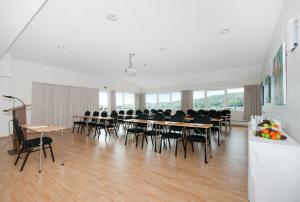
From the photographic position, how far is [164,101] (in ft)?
38.1

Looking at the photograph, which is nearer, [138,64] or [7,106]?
[7,106]

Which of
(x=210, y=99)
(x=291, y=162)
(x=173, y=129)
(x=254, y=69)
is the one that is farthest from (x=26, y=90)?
(x=254, y=69)

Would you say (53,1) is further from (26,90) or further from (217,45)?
A: (26,90)

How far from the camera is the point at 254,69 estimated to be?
741 centimetres

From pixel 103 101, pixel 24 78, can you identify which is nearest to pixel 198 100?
pixel 103 101

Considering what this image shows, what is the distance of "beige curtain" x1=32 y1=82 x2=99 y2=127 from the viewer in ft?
22.4

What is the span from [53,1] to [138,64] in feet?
14.4

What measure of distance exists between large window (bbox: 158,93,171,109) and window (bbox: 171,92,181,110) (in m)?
0.33

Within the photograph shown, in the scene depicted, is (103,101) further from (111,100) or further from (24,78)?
(24,78)

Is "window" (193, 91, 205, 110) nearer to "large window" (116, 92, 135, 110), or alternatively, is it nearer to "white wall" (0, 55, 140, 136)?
"large window" (116, 92, 135, 110)

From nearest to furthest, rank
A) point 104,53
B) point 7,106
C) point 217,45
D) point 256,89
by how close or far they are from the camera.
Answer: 1. point 217,45
2. point 104,53
3. point 7,106
4. point 256,89

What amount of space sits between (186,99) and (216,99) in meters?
1.82

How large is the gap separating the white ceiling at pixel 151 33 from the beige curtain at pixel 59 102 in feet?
4.31

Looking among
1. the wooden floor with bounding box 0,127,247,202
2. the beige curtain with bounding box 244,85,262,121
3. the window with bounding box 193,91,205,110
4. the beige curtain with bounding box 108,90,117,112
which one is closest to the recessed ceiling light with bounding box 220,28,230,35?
the wooden floor with bounding box 0,127,247,202
